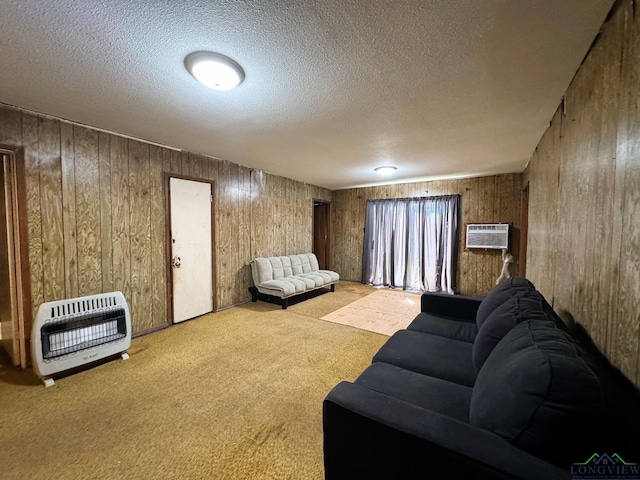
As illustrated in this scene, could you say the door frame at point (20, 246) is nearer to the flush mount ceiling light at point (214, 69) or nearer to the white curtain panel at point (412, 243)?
the flush mount ceiling light at point (214, 69)

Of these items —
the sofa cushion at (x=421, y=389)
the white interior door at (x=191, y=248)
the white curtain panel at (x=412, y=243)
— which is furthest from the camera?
the white curtain panel at (x=412, y=243)

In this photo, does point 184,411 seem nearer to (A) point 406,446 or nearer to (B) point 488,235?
(A) point 406,446

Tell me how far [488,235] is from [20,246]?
628cm

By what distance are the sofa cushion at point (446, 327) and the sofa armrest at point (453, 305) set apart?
0.07 metres

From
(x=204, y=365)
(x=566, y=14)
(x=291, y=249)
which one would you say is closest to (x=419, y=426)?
(x=566, y=14)

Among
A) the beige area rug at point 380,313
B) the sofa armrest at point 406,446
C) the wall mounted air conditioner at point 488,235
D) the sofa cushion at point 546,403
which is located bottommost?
the beige area rug at point 380,313

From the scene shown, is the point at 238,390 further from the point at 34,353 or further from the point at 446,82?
the point at 446,82

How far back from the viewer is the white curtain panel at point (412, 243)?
515 cm

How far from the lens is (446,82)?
1815 mm

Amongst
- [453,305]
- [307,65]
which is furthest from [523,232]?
[307,65]

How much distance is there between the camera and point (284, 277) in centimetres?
476

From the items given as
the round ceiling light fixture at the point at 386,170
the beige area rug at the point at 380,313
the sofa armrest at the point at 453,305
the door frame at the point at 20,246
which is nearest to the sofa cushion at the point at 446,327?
the sofa armrest at the point at 453,305

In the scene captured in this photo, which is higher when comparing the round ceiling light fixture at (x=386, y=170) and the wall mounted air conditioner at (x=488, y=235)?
the round ceiling light fixture at (x=386, y=170)

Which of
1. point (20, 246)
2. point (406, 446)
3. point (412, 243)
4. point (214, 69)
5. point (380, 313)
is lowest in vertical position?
point (380, 313)
